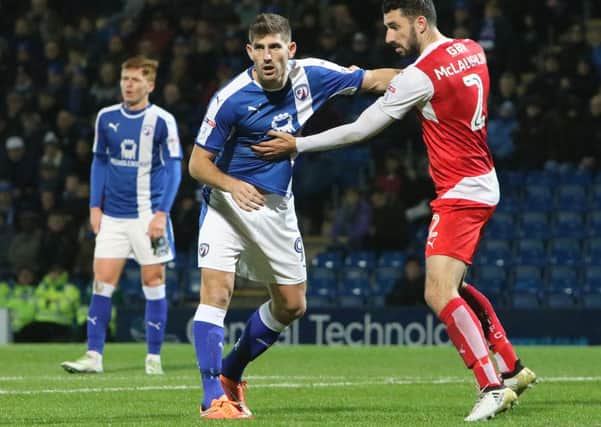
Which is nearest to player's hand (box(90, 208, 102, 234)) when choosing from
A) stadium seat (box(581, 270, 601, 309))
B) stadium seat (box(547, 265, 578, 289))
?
stadium seat (box(581, 270, 601, 309))

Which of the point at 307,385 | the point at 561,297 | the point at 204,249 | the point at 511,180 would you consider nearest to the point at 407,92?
the point at 204,249

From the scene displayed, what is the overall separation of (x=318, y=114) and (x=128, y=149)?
715 cm

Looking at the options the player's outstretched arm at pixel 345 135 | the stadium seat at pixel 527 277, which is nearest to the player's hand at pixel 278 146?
the player's outstretched arm at pixel 345 135

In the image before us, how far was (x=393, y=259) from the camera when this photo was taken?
18.2 metres

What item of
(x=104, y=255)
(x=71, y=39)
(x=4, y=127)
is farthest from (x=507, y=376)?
(x=71, y=39)

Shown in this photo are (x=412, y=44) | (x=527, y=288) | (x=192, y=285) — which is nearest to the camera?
(x=412, y=44)

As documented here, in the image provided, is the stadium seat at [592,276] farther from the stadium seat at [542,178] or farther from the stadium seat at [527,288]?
the stadium seat at [542,178]

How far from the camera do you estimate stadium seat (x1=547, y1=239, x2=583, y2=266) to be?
17672 mm

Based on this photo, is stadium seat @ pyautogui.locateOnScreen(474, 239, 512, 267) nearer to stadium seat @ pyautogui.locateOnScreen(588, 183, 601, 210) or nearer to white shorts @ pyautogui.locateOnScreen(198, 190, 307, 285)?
stadium seat @ pyautogui.locateOnScreen(588, 183, 601, 210)

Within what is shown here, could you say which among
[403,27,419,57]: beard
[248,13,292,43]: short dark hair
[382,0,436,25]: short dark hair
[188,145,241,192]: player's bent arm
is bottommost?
[188,145,241,192]: player's bent arm

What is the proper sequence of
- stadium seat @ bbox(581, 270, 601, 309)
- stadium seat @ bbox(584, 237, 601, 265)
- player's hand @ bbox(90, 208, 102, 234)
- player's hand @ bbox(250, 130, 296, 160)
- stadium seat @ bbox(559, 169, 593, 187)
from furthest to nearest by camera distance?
stadium seat @ bbox(559, 169, 593, 187) < stadium seat @ bbox(584, 237, 601, 265) < stadium seat @ bbox(581, 270, 601, 309) < player's hand @ bbox(90, 208, 102, 234) < player's hand @ bbox(250, 130, 296, 160)

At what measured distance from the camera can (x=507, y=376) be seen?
8.02 meters

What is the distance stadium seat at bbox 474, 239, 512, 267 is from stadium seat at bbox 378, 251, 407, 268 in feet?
3.11

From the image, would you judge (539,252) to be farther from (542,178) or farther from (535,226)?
(542,178)
